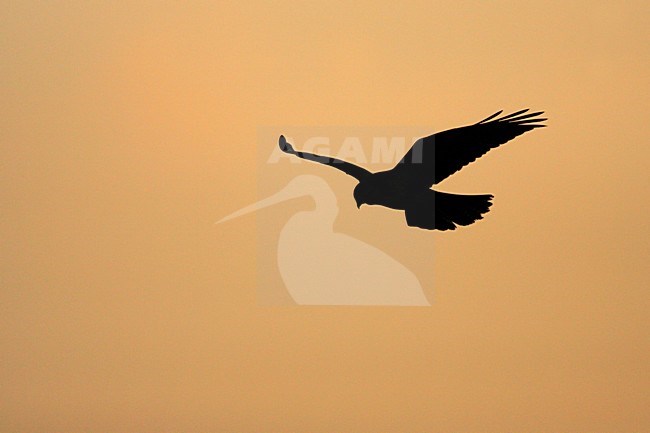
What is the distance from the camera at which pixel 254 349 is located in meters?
2.47

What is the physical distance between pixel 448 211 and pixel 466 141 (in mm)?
250

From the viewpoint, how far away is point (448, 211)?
2.47m

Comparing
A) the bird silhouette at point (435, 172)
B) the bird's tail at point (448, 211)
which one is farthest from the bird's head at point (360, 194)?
the bird's tail at point (448, 211)

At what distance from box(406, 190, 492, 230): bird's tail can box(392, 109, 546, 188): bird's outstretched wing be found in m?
0.08

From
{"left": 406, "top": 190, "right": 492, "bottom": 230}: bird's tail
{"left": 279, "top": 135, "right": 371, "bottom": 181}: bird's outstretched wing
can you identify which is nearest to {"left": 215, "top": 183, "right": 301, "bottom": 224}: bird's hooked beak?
{"left": 279, "top": 135, "right": 371, "bottom": 181}: bird's outstretched wing

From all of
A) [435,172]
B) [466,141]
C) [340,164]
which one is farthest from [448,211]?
[340,164]

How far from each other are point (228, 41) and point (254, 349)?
42.3 inches

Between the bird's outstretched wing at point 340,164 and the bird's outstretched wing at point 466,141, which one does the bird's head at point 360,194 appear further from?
the bird's outstretched wing at point 466,141

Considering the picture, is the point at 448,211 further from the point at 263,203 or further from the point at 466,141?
the point at 263,203

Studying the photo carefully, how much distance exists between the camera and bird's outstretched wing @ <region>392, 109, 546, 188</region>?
2.46 meters

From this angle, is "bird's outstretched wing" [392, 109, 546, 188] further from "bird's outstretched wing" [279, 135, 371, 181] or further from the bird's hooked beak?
the bird's hooked beak

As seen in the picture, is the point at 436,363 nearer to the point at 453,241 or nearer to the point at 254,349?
the point at 453,241

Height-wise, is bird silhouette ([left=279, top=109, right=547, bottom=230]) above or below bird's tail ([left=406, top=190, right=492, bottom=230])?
above

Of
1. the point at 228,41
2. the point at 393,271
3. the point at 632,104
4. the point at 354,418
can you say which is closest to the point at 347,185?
the point at 393,271
